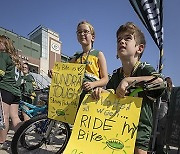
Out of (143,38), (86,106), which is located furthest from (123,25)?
(86,106)

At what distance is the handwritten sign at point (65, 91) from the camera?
206 cm

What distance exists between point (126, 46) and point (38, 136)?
188 cm

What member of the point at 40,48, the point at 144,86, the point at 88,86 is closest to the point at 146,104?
the point at 144,86

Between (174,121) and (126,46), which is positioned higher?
(126,46)

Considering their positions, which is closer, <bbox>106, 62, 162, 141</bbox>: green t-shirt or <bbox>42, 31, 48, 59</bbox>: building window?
<bbox>106, 62, 162, 141</bbox>: green t-shirt

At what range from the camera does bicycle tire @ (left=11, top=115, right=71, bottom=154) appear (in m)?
2.33

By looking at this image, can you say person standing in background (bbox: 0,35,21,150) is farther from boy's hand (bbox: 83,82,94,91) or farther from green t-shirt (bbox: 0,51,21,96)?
boy's hand (bbox: 83,82,94,91)

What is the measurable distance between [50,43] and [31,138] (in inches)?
1319

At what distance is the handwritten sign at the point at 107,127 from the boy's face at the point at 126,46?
30 centimetres

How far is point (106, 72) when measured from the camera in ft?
7.10

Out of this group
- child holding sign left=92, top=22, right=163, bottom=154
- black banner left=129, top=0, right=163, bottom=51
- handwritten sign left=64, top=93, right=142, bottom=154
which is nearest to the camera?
handwritten sign left=64, top=93, right=142, bottom=154

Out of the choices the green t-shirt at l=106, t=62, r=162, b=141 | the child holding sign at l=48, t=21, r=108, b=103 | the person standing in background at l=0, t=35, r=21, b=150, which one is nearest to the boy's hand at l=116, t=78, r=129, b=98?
the green t-shirt at l=106, t=62, r=162, b=141

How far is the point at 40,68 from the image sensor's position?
30.7 m

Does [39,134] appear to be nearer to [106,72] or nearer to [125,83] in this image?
[106,72]
